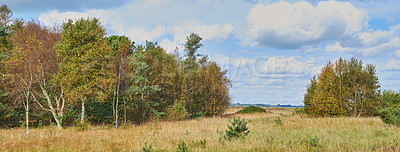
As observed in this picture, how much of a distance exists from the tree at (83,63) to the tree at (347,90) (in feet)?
67.5

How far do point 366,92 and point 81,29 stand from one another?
90.9ft

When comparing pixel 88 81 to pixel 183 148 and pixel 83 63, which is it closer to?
pixel 83 63

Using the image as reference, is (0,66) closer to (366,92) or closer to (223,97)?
(223,97)

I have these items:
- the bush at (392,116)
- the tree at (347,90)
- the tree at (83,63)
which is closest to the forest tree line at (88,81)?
the tree at (83,63)

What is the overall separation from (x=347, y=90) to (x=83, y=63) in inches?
986

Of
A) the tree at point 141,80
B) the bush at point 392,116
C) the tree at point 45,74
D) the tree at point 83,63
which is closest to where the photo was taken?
the bush at point 392,116

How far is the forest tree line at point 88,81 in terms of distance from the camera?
62.1 ft

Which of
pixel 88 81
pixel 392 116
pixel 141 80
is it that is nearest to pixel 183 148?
pixel 392 116

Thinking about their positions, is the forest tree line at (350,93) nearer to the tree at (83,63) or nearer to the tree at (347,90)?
the tree at (347,90)

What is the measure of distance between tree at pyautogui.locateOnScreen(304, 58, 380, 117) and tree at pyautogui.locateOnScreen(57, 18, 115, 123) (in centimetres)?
2057

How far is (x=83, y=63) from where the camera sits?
64.7ft

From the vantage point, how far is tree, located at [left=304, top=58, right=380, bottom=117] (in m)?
24.6

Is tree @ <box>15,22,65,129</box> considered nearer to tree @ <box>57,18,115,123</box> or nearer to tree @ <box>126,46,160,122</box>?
tree @ <box>57,18,115,123</box>

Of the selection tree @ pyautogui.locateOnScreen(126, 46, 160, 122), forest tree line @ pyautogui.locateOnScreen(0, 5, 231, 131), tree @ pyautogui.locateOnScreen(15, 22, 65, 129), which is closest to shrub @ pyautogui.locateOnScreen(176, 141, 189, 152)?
forest tree line @ pyautogui.locateOnScreen(0, 5, 231, 131)
